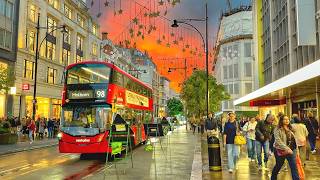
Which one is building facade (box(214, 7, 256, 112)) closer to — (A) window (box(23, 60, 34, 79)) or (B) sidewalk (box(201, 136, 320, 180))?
(A) window (box(23, 60, 34, 79))

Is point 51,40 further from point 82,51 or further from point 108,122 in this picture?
point 108,122

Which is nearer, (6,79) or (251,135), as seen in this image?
(251,135)

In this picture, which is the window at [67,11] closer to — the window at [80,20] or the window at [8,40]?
the window at [80,20]

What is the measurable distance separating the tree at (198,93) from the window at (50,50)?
19777 millimetres

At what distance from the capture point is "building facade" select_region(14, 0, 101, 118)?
40206mm

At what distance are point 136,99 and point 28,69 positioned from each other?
22.8 m

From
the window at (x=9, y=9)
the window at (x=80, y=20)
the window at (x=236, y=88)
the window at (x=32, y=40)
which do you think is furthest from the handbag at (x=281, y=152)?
the window at (x=236, y=88)

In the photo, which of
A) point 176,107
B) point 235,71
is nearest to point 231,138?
point 235,71

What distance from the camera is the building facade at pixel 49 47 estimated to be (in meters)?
40.2

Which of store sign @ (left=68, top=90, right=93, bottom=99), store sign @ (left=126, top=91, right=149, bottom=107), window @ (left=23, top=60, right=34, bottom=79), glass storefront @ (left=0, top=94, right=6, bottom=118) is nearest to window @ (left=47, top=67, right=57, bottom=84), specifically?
window @ (left=23, top=60, right=34, bottom=79)

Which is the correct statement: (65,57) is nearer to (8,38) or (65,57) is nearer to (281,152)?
(8,38)

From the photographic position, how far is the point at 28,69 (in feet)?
137

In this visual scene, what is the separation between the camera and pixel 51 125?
3609 cm

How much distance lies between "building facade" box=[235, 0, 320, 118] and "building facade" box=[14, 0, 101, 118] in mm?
18896
